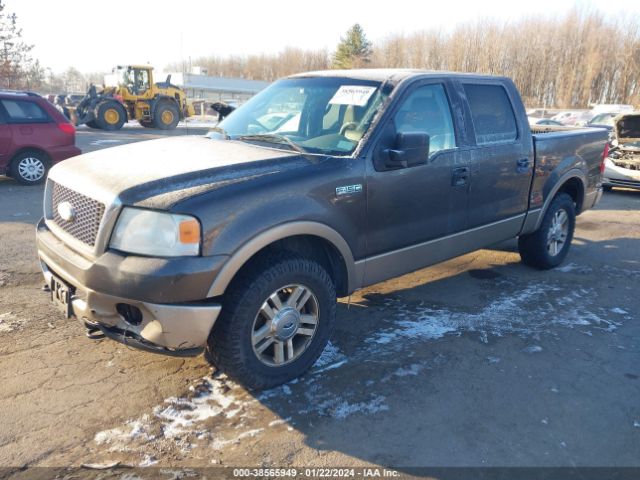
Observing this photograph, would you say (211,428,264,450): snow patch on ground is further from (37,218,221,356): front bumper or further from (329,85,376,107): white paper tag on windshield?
(329,85,376,107): white paper tag on windshield

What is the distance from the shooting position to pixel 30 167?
966 centimetres

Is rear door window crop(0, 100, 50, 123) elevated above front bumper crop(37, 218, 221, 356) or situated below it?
above

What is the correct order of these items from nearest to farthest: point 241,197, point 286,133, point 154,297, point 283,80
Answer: point 154,297 < point 241,197 < point 286,133 < point 283,80

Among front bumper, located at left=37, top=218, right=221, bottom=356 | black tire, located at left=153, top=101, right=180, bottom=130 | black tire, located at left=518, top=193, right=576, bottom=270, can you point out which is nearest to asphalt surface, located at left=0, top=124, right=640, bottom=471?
front bumper, located at left=37, top=218, right=221, bottom=356

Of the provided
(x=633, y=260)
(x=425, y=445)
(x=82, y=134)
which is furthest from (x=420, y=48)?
(x=425, y=445)

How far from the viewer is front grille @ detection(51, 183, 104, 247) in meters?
2.83

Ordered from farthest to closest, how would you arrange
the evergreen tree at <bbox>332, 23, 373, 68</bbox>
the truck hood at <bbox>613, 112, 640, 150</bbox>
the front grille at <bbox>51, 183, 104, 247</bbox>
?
the evergreen tree at <bbox>332, 23, 373, 68</bbox>
the truck hood at <bbox>613, 112, 640, 150</bbox>
the front grille at <bbox>51, 183, 104, 247</bbox>

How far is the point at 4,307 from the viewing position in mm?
4211

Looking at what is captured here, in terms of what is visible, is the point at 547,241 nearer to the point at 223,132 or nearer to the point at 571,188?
the point at 571,188

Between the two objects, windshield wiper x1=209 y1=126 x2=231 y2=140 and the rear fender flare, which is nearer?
windshield wiper x1=209 y1=126 x2=231 y2=140

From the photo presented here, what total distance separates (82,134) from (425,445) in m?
21.5

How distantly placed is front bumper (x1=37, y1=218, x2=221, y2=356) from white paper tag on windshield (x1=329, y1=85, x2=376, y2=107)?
1.82 metres

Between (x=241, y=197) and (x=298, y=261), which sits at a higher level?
(x=241, y=197)

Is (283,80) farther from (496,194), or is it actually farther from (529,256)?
(529,256)
